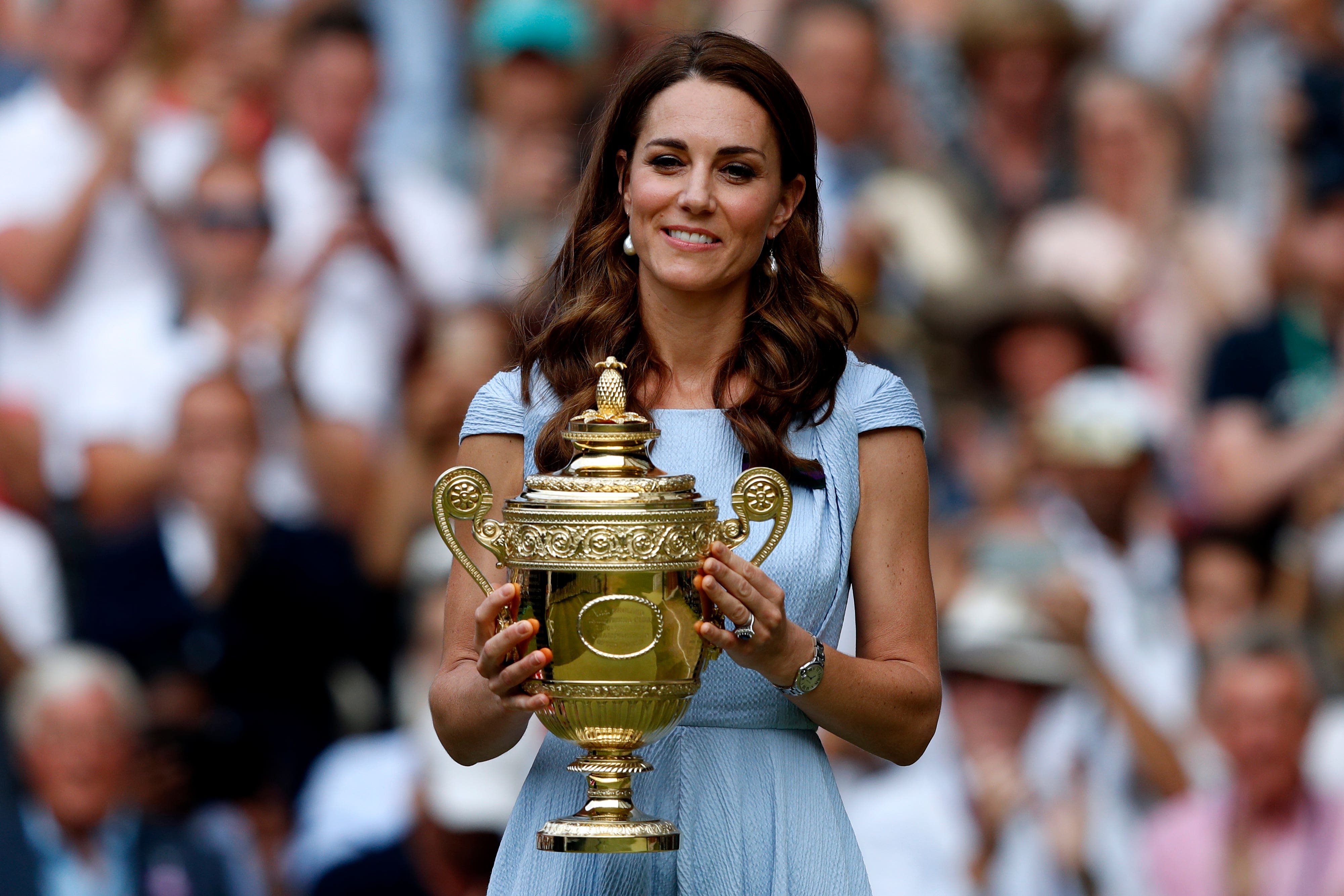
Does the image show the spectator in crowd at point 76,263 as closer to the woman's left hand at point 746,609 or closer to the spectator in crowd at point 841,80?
the spectator in crowd at point 841,80

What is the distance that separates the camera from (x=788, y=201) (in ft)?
7.84

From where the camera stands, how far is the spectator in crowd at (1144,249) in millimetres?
6230

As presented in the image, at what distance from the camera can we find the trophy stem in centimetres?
204

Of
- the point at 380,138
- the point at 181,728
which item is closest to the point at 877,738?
the point at 181,728

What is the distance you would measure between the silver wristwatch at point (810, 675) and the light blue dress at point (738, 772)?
0.12 meters

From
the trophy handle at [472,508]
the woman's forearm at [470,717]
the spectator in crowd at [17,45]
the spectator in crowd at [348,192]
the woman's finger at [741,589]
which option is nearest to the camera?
the woman's finger at [741,589]

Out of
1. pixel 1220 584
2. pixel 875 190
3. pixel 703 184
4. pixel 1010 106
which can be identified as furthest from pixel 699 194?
pixel 1010 106

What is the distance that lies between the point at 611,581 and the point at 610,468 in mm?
117

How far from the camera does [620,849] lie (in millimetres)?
2039

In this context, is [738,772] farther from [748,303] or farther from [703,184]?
[703,184]

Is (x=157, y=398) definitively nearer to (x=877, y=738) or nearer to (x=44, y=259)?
(x=44, y=259)

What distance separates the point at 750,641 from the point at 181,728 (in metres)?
4.13

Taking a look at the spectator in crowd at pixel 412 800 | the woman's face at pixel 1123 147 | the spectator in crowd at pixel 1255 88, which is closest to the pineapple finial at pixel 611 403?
the spectator in crowd at pixel 412 800

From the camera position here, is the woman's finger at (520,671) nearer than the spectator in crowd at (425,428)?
Yes
